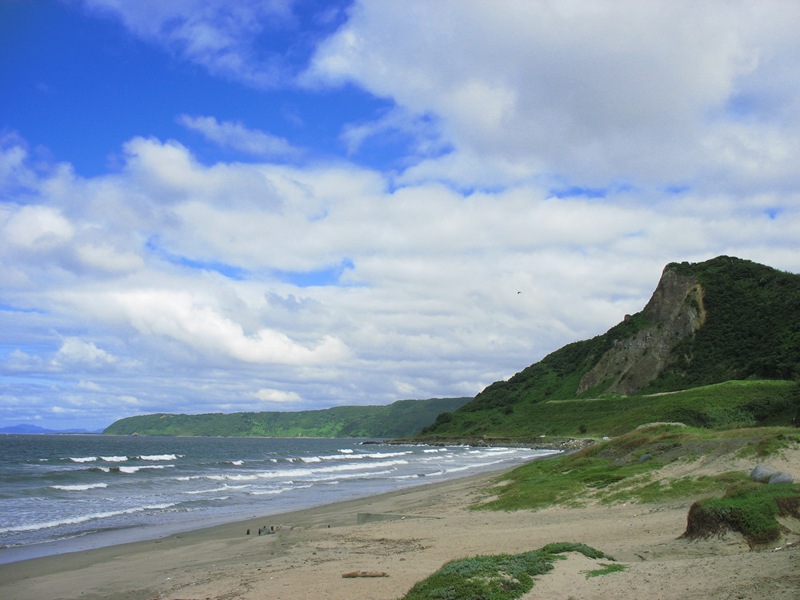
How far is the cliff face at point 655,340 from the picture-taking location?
127125 millimetres

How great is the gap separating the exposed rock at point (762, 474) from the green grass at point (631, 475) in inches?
47.5

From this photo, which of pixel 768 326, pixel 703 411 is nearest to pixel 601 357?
pixel 768 326

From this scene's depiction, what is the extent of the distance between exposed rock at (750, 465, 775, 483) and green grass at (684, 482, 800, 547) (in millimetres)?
4510

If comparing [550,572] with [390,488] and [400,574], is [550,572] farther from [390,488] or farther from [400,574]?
[390,488]

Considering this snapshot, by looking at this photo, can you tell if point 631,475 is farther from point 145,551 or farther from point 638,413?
point 638,413

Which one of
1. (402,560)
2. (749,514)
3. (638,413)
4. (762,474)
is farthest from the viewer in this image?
(638,413)

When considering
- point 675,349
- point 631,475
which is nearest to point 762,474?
point 631,475

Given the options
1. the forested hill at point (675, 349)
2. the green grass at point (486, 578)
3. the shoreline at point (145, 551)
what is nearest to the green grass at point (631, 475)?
the shoreline at point (145, 551)

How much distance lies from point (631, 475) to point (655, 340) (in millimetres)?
115746

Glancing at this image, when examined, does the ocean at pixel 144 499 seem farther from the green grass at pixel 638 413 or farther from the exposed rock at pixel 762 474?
the green grass at pixel 638 413

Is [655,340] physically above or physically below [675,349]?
above

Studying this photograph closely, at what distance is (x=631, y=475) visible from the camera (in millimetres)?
24125

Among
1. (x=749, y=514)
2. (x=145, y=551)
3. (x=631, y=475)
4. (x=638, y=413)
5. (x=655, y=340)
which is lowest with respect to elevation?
(x=145, y=551)

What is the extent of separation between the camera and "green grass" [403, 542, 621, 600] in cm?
934
